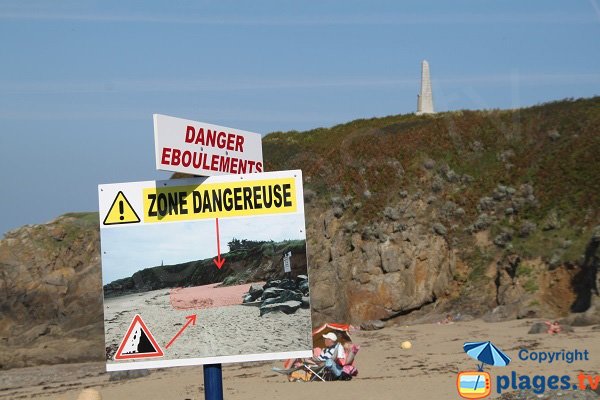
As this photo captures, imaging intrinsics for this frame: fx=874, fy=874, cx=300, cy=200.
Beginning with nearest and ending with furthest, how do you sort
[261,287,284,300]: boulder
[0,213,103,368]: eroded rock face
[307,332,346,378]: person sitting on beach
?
1. [261,287,284,300]: boulder
2. [307,332,346,378]: person sitting on beach
3. [0,213,103,368]: eroded rock face

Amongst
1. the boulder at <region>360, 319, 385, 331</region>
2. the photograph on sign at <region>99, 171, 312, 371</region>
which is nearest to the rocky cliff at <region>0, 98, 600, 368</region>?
the boulder at <region>360, 319, 385, 331</region>

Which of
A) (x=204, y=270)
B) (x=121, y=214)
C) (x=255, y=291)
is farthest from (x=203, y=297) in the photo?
(x=121, y=214)

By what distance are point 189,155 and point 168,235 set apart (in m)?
0.57

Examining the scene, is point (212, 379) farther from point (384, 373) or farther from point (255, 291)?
point (384, 373)

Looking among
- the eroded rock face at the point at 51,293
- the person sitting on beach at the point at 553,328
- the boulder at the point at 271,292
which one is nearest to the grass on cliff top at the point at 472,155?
the eroded rock face at the point at 51,293

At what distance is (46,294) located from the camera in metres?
33.7

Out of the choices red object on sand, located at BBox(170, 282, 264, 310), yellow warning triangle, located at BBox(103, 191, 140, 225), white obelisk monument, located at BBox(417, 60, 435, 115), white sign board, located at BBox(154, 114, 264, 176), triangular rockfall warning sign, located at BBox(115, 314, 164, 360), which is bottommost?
triangular rockfall warning sign, located at BBox(115, 314, 164, 360)

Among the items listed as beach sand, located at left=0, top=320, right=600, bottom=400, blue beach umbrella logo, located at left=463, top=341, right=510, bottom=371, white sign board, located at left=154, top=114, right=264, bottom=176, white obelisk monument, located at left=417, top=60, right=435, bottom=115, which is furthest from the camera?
white obelisk monument, located at left=417, top=60, right=435, bottom=115

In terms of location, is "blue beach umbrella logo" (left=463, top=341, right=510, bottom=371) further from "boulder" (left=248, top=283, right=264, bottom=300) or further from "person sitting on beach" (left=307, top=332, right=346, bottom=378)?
"boulder" (left=248, top=283, right=264, bottom=300)

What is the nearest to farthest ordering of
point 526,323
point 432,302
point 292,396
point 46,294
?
1. point 292,396
2. point 526,323
3. point 432,302
4. point 46,294

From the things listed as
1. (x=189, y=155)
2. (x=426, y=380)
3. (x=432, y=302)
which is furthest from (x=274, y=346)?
(x=432, y=302)

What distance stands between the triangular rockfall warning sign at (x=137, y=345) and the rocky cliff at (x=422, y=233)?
17950 mm

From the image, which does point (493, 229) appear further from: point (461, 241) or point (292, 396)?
point (292, 396)

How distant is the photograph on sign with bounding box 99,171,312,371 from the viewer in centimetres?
600
